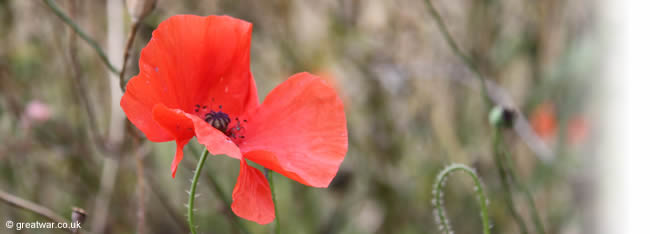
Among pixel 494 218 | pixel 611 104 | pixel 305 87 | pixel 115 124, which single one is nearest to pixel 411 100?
pixel 494 218

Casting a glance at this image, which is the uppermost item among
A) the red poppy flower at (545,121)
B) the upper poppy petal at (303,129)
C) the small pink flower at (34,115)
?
the upper poppy petal at (303,129)

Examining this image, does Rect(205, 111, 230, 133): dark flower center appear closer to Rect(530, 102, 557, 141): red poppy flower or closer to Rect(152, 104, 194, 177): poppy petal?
Rect(152, 104, 194, 177): poppy petal

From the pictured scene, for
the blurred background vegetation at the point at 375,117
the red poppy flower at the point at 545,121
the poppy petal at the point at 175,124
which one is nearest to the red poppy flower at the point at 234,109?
the poppy petal at the point at 175,124

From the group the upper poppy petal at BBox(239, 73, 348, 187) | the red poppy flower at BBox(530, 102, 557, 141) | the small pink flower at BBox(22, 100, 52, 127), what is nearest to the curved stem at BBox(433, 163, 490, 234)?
the upper poppy petal at BBox(239, 73, 348, 187)

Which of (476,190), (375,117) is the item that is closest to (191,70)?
(476,190)

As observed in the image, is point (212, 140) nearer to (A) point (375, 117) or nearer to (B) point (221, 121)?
(B) point (221, 121)

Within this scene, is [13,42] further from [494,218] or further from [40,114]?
[494,218]

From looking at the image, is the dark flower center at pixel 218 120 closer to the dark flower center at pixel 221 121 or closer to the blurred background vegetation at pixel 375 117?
the dark flower center at pixel 221 121
